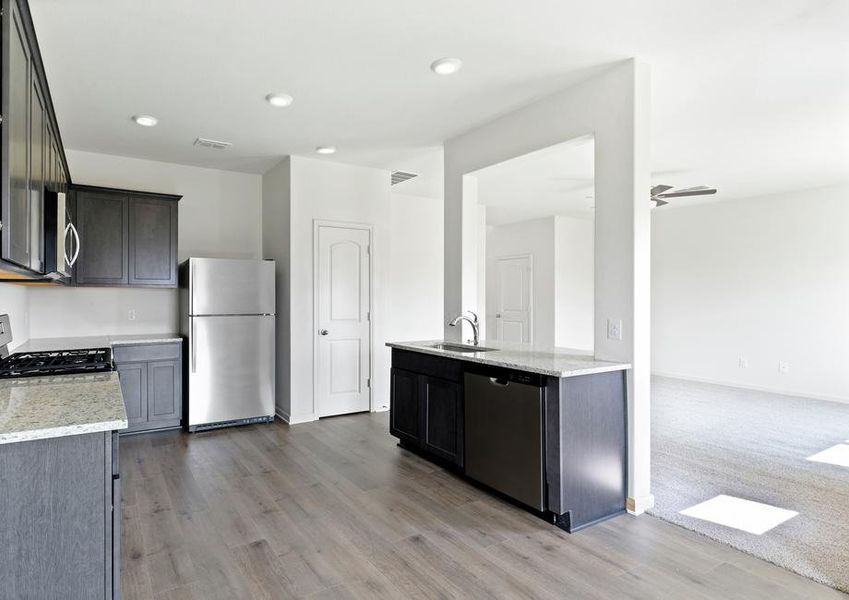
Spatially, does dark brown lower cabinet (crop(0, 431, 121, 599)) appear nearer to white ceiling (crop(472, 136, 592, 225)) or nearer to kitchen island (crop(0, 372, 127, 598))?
kitchen island (crop(0, 372, 127, 598))

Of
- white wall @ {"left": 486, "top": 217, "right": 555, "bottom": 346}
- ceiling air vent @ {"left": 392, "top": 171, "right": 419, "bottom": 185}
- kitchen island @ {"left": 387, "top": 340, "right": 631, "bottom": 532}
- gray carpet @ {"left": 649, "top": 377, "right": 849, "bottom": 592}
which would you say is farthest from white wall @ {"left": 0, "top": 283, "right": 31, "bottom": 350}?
white wall @ {"left": 486, "top": 217, "right": 555, "bottom": 346}

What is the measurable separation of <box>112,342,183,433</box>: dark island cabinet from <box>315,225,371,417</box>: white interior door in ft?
4.24

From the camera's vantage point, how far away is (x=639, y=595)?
2123 millimetres

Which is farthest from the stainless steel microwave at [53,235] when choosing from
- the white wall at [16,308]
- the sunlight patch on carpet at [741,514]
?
the sunlight patch on carpet at [741,514]

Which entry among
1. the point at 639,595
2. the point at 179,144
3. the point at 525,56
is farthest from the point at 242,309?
the point at 639,595

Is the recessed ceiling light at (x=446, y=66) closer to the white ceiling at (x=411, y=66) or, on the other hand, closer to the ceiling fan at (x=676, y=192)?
the white ceiling at (x=411, y=66)

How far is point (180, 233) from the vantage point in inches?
207

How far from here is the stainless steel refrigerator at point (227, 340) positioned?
4.62m

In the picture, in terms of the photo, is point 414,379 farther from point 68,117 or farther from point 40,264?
point 68,117

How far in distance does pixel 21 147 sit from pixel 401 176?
415 centimetres

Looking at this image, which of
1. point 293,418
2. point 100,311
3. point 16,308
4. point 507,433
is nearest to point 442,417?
point 507,433

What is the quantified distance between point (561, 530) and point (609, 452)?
0.51 meters

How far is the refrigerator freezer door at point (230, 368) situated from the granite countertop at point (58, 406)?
2210 millimetres

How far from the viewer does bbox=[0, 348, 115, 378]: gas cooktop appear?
2.49 metres
